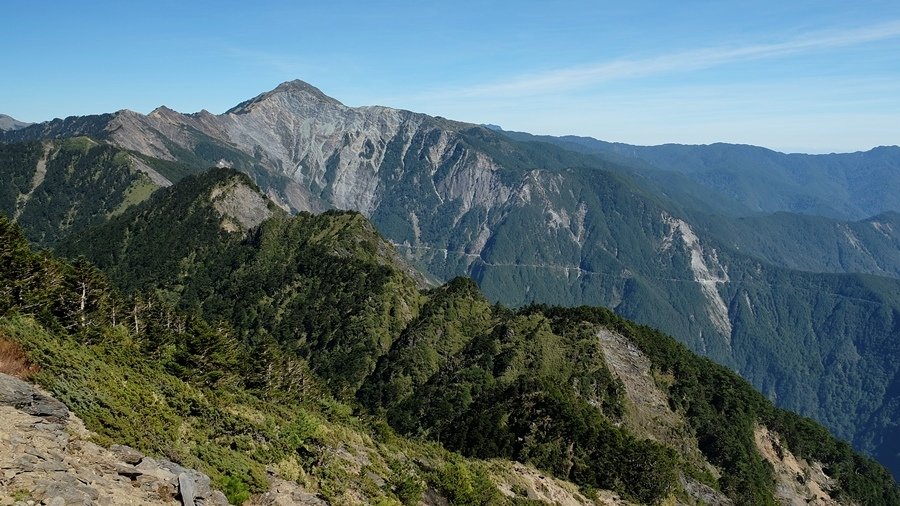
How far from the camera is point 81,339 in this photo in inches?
2227

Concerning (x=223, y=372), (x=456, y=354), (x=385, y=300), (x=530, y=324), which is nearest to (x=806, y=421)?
(x=530, y=324)

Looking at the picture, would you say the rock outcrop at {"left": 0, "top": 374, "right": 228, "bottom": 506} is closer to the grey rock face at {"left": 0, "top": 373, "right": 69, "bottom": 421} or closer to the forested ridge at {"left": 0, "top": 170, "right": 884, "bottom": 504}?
the grey rock face at {"left": 0, "top": 373, "right": 69, "bottom": 421}

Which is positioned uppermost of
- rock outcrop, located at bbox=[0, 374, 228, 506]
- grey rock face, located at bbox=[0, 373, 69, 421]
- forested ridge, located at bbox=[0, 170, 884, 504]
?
grey rock face, located at bbox=[0, 373, 69, 421]

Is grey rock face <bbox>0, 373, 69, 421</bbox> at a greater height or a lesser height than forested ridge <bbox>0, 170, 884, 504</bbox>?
greater

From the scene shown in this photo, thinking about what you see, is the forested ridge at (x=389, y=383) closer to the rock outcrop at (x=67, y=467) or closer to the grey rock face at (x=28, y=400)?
the grey rock face at (x=28, y=400)

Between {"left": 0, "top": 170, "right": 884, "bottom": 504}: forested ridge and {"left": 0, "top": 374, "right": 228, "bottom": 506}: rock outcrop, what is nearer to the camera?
{"left": 0, "top": 374, "right": 228, "bottom": 506}: rock outcrop

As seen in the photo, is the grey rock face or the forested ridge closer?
the grey rock face

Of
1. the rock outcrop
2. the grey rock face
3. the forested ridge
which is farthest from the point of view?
the forested ridge

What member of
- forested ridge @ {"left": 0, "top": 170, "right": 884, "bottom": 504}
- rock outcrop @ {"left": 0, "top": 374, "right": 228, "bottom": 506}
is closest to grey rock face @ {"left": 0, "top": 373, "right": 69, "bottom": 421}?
rock outcrop @ {"left": 0, "top": 374, "right": 228, "bottom": 506}

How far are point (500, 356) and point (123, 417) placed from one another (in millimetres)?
107867

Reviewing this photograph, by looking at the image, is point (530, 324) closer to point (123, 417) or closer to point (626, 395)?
point (626, 395)

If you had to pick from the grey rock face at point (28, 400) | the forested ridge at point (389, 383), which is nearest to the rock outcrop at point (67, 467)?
the grey rock face at point (28, 400)

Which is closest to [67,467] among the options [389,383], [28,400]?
[28,400]

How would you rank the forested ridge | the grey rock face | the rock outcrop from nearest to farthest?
the rock outcrop, the grey rock face, the forested ridge
